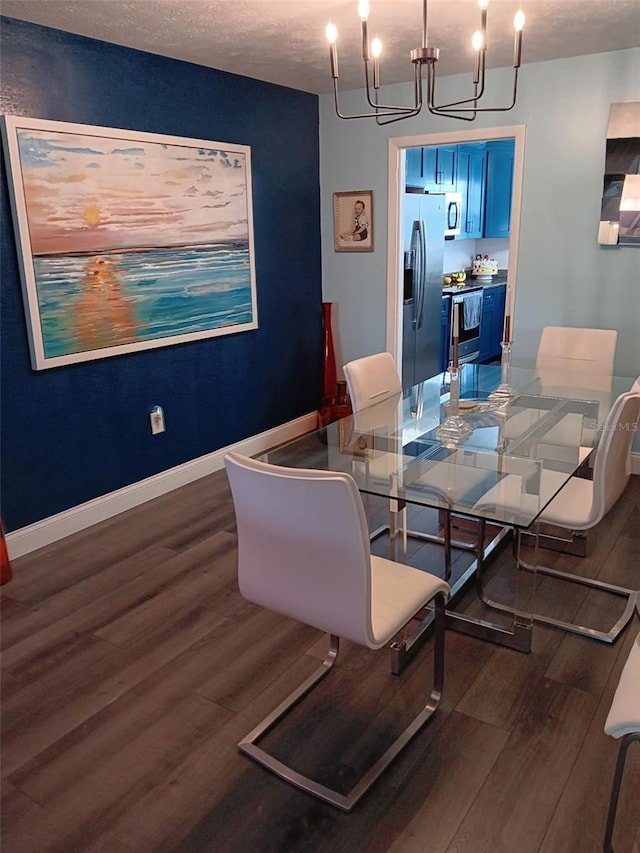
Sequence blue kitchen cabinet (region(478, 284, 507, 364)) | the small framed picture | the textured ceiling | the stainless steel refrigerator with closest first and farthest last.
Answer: the textured ceiling, the small framed picture, the stainless steel refrigerator, blue kitchen cabinet (region(478, 284, 507, 364))

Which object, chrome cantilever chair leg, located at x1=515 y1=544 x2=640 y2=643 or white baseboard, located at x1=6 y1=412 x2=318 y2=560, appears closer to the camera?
chrome cantilever chair leg, located at x1=515 y1=544 x2=640 y2=643

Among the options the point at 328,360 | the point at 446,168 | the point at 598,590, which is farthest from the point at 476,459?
the point at 446,168

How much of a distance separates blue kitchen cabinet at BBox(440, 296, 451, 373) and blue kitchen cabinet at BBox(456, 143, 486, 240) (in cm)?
99

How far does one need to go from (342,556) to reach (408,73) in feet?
11.4

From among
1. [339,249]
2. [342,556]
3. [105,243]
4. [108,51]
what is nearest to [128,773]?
[342,556]

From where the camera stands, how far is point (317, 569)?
1.65m

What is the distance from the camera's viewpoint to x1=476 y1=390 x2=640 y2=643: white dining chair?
2104 mm

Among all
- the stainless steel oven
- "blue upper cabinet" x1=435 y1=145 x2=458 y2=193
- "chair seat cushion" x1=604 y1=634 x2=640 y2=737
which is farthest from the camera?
the stainless steel oven

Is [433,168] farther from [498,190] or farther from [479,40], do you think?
[479,40]

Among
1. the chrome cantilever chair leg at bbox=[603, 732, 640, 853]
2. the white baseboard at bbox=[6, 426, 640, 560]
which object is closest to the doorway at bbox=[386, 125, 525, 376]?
the white baseboard at bbox=[6, 426, 640, 560]

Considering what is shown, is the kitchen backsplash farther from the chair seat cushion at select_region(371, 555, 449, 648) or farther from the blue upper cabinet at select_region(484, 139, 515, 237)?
the chair seat cushion at select_region(371, 555, 449, 648)

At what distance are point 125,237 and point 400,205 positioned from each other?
2040mm

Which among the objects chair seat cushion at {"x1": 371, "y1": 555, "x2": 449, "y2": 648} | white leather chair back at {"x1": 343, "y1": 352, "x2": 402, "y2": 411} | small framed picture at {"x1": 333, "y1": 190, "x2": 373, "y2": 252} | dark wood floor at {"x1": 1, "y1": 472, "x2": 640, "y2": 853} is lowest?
dark wood floor at {"x1": 1, "y1": 472, "x2": 640, "y2": 853}

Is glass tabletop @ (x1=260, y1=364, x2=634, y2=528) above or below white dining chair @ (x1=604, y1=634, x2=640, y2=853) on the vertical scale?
above
